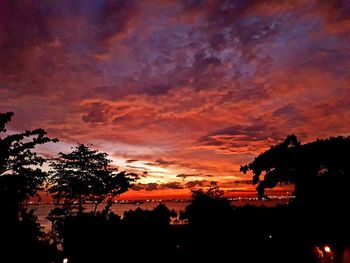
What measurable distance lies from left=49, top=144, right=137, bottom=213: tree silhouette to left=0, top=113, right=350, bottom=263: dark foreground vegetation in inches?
3.0

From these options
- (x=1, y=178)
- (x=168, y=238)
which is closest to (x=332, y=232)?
(x=168, y=238)

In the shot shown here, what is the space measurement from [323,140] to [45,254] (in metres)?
10.7

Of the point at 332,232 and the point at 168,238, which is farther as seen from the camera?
the point at 168,238

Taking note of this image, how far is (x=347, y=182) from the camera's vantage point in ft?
35.2

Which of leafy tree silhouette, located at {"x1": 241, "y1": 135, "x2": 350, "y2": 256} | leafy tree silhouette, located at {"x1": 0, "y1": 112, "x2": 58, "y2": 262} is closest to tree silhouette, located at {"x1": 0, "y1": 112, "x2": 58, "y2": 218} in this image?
leafy tree silhouette, located at {"x1": 0, "y1": 112, "x2": 58, "y2": 262}

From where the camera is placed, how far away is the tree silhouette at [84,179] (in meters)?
25.1

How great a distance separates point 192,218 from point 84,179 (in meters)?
10.8

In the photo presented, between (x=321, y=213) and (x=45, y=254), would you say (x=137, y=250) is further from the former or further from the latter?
(x=321, y=213)

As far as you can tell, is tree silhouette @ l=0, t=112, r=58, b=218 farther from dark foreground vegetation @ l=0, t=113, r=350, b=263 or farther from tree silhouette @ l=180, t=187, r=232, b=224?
tree silhouette @ l=180, t=187, r=232, b=224

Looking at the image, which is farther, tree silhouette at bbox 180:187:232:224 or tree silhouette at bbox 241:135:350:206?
tree silhouette at bbox 180:187:232:224

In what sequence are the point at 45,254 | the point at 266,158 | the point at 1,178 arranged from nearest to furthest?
the point at 1,178 < the point at 45,254 < the point at 266,158

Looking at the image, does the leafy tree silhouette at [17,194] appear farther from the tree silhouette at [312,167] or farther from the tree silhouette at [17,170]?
the tree silhouette at [312,167]

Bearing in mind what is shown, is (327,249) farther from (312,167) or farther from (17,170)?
(17,170)

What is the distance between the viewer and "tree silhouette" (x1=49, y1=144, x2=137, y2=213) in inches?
987
